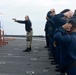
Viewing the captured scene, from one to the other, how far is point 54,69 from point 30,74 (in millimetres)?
1182

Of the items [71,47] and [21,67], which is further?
[21,67]

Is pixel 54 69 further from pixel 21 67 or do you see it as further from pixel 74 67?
pixel 74 67

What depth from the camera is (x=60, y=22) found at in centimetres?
1025

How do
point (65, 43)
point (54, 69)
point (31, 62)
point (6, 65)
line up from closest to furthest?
1. point (65, 43)
2. point (54, 69)
3. point (6, 65)
4. point (31, 62)

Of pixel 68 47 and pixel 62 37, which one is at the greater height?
pixel 62 37

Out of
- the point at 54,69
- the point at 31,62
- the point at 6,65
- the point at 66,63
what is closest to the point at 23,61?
the point at 31,62

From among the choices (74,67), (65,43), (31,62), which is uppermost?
(65,43)

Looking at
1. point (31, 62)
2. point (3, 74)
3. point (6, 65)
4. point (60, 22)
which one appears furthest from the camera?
point (31, 62)

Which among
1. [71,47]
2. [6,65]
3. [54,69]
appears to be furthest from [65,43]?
[6,65]

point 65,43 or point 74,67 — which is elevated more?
point 65,43

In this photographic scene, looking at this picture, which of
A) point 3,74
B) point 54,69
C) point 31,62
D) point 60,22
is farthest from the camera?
point 31,62

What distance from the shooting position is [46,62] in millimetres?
14594

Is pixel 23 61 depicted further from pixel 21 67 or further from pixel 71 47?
pixel 71 47

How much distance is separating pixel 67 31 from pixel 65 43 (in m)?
0.24
